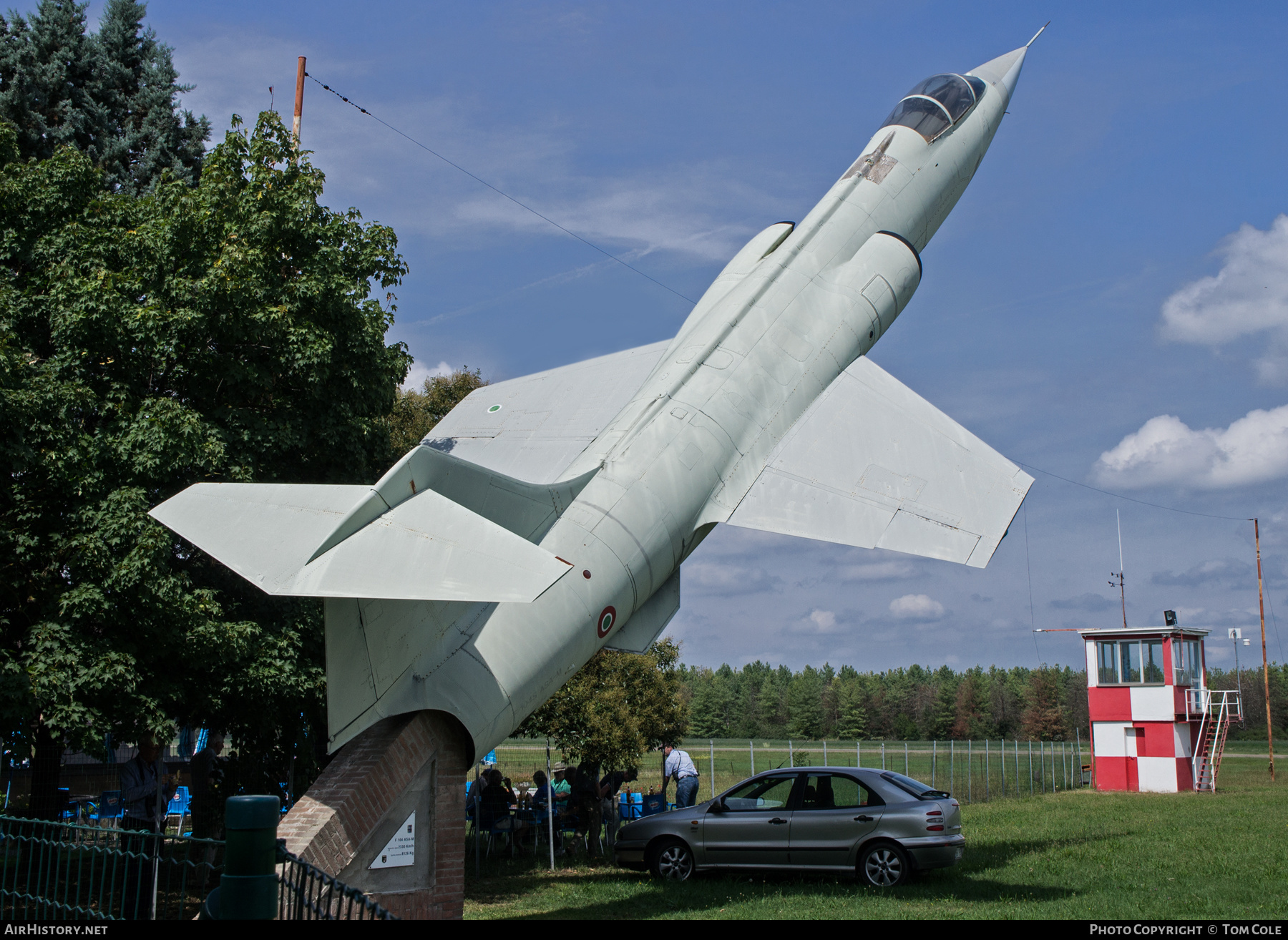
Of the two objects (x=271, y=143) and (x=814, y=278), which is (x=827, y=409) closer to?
(x=814, y=278)

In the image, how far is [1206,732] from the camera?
88.4ft

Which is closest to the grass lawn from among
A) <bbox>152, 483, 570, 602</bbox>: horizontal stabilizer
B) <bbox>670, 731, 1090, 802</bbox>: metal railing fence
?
<bbox>670, 731, 1090, 802</bbox>: metal railing fence

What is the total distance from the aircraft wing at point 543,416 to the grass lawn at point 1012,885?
15.9ft

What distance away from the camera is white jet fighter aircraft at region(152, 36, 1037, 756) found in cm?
694

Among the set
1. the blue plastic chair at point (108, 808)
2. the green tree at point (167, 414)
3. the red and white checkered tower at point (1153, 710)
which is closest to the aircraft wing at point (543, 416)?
the green tree at point (167, 414)

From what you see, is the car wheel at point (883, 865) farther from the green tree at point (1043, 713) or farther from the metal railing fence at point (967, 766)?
the green tree at point (1043, 713)

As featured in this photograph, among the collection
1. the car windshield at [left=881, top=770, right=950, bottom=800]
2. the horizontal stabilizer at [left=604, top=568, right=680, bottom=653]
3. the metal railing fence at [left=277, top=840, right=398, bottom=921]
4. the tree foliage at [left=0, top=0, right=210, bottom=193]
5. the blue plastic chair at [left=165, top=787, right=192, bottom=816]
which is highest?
the tree foliage at [left=0, top=0, right=210, bottom=193]

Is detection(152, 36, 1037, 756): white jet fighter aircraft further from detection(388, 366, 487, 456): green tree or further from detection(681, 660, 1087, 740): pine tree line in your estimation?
detection(681, 660, 1087, 740): pine tree line

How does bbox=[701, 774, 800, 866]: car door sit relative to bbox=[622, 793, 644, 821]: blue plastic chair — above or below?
above

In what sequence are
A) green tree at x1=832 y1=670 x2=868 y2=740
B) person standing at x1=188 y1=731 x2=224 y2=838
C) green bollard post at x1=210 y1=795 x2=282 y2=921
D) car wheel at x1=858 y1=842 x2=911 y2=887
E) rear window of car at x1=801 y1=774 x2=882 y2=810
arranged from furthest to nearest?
green tree at x1=832 y1=670 x2=868 y2=740, person standing at x1=188 y1=731 x2=224 y2=838, rear window of car at x1=801 y1=774 x2=882 y2=810, car wheel at x1=858 y1=842 x2=911 y2=887, green bollard post at x1=210 y1=795 x2=282 y2=921

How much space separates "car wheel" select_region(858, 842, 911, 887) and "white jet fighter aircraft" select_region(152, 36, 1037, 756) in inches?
135

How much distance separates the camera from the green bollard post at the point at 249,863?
3.80 m

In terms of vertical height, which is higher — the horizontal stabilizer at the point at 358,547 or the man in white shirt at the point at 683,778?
the horizontal stabilizer at the point at 358,547

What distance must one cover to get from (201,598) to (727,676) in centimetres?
12577
